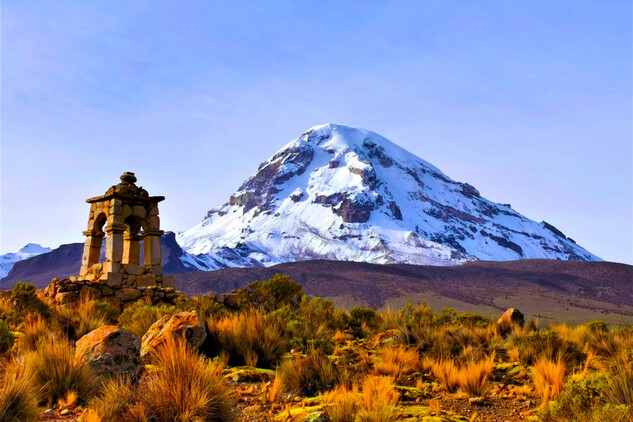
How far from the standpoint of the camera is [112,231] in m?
18.7

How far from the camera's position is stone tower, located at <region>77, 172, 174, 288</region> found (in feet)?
60.4

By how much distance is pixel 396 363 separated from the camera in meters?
9.40

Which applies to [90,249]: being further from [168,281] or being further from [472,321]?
[472,321]

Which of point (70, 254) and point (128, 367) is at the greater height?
point (70, 254)

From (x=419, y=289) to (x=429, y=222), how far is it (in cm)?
11755

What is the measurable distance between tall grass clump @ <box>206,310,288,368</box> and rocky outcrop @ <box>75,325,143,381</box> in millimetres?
2393

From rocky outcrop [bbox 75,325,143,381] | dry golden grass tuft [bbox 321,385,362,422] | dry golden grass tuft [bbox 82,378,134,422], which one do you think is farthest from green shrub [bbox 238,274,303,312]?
dry golden grass tuft [bbox 82,378,134,422]

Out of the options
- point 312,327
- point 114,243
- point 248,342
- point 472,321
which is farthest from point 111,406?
point 114,243

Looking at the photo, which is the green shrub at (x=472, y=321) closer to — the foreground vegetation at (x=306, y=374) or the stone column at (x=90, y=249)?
the foreground vegetation at (x=306, y=374)

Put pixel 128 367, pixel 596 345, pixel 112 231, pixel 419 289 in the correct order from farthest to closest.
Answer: pixel 419 289, pixel 112 231, pixel 596 345, pixel 128 367

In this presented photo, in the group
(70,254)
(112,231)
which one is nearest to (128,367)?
(112,231)

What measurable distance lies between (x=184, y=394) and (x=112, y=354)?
1891 millimetres

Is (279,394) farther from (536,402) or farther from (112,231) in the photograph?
(112,231)

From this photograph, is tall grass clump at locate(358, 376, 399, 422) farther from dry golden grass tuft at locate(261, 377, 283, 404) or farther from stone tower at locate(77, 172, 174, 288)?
stone tower at locate(77, 172, 174, 288)
